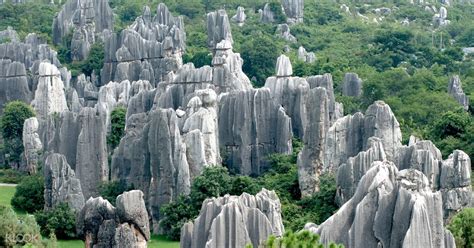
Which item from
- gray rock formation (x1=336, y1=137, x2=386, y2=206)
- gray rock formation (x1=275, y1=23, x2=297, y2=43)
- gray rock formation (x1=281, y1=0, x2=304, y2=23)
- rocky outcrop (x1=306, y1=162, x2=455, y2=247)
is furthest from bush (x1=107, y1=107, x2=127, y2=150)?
gray rock formation (x1=281, y1=0, x2=304, y2=23)

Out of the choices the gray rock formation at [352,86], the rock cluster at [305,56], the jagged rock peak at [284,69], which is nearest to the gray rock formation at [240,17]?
the rock cluster at [305,56]

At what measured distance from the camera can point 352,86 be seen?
2586 inches

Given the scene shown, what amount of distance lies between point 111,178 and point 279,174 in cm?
493

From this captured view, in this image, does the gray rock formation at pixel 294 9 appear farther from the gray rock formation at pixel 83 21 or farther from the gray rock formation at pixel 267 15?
the gray rock formation at pixel 83 21

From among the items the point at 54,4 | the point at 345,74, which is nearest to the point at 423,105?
the point at 345,74


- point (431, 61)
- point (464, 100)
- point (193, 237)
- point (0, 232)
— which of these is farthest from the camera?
point (431, 61)

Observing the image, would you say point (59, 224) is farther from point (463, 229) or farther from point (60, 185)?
point (463, 229)

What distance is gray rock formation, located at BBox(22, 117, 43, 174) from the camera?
54406 mm

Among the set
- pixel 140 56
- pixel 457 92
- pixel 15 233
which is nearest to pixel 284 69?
pixel 457 92

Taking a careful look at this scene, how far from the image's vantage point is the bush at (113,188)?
154 ft

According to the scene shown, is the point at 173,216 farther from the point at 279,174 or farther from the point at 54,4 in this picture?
the point at 54,4

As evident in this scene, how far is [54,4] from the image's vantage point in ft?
334

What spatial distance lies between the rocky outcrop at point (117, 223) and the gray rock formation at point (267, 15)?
5456cm

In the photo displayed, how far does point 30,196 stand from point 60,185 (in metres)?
2.53
